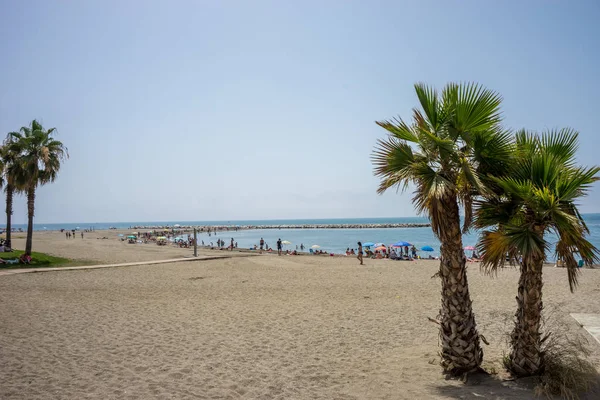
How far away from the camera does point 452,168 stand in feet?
21.1

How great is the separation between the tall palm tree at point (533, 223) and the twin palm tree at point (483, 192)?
1 cm

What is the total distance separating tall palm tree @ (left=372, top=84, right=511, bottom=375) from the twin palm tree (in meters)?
0.02

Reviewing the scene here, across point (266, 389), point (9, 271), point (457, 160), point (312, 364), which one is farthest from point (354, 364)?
point (9, 271)

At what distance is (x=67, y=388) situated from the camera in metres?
6.28

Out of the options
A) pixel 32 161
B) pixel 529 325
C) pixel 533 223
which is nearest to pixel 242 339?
pixel 529 325

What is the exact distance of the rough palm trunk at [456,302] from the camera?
627cm

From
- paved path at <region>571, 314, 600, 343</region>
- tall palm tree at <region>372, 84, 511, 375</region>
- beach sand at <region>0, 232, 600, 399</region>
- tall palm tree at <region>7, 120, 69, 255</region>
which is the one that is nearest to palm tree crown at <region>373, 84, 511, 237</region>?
tall palm tree at <region>372, 84, 511, 375</region>

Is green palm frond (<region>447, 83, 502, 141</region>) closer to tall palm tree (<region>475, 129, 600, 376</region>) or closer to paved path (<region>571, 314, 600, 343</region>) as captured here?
tall palm tree (<region>475, 129, 600, 376</region>)

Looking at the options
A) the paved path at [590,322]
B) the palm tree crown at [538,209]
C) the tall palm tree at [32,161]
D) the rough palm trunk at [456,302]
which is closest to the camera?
the palm tree crown at [538,209]

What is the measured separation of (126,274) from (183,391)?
16.1 m

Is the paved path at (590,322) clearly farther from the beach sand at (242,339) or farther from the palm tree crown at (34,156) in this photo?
the palm tree crown at (34,156)

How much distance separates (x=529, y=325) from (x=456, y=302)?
1.05 metres

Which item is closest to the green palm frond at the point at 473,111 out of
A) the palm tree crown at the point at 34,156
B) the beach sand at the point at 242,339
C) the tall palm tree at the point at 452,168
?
the tall palm tree at the point at 452,168

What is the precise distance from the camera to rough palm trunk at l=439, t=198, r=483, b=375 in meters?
6.27
